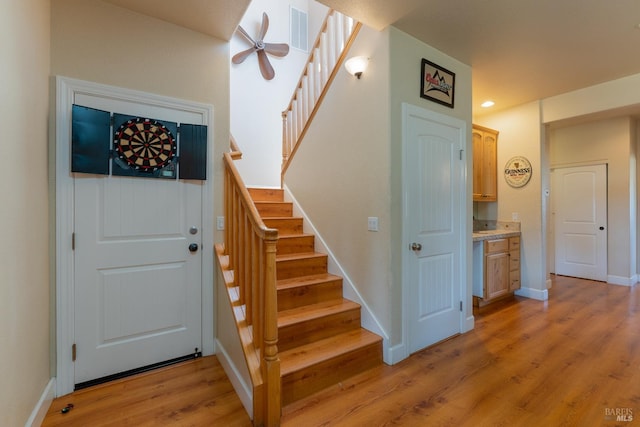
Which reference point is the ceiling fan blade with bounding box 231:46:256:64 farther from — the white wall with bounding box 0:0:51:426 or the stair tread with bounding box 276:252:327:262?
the stair tread with bounding box 276:252:327:262

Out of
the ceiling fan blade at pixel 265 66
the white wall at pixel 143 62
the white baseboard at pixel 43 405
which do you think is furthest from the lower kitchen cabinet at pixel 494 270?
the white baseboard at pixel 43 405

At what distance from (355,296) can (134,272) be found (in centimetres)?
175

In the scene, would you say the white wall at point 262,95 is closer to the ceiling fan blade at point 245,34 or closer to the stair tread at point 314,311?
the ceiling fan blade at point 245,34

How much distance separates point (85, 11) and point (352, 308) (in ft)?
9.50

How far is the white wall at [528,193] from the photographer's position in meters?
4.04

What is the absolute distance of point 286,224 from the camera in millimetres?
3295

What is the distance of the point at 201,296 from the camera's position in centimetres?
250

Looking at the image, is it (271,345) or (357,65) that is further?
(357,65)

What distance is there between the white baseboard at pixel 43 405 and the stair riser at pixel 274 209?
209 cm

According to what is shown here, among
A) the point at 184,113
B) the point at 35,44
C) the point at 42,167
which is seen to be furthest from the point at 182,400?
the point at 35,44

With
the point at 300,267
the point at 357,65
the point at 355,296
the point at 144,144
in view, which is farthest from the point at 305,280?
the point at 357,65

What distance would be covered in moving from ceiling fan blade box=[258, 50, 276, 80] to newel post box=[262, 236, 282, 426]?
3.69m

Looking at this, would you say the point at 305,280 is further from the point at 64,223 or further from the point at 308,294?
the point at 64,223

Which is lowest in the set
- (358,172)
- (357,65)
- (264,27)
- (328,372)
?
(328,372)
